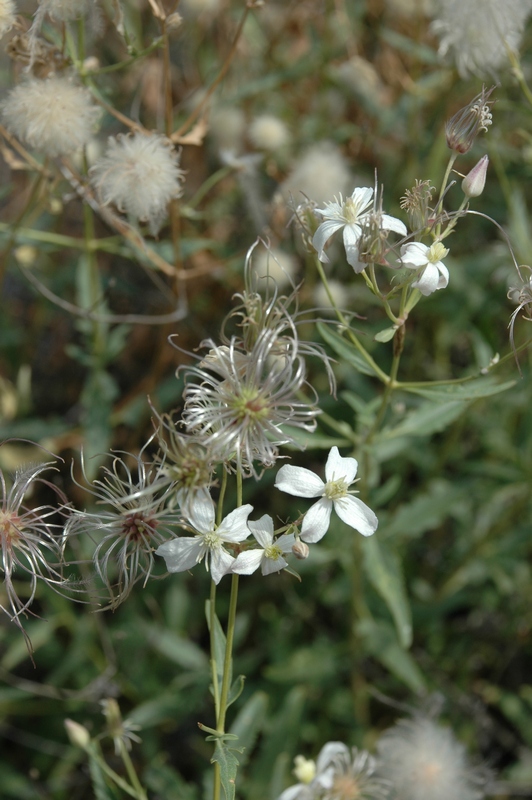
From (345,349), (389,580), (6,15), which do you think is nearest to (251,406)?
(345,349)

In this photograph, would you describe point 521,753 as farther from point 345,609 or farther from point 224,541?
point 224,541

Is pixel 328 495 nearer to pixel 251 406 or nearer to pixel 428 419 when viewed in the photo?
pixel 251 406

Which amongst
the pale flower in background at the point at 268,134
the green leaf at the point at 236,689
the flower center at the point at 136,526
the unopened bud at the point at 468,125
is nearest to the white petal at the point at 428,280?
the unopened bud at the point at 468,125

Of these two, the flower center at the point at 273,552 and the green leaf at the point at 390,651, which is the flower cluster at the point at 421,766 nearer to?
the green leaf at the point at 390,651

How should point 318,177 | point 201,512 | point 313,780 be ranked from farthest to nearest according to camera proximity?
point 318,177 → point 313,780 → point 201,512

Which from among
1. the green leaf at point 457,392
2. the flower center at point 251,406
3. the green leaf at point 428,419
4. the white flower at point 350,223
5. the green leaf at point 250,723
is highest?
the white flower at point 350,223

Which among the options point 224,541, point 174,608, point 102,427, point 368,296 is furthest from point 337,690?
point 224,541

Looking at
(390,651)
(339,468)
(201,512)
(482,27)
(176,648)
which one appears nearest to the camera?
(201,512)
